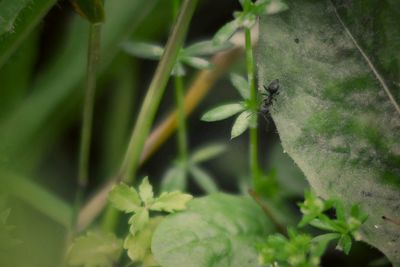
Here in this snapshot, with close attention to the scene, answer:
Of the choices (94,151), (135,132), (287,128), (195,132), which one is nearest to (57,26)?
(94,151)

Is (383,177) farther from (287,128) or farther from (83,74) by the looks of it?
(83,74)

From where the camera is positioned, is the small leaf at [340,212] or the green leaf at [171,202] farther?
the green leaf at [171,202]

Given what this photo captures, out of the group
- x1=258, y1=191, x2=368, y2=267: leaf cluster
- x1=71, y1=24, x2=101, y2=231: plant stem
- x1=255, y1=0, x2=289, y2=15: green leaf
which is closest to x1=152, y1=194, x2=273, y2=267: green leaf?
x1=258, y1=191, x2=368, y2=267: leaf cluster

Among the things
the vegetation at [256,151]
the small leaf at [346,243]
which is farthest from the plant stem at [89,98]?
the small leaf at [346,243]

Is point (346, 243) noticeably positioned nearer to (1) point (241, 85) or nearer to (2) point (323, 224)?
(2) point (323, 224)

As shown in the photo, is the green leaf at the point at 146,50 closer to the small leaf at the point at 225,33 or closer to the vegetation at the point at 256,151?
the vegetation at the point at 256,151

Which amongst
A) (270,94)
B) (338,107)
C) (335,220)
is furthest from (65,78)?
(335,220)

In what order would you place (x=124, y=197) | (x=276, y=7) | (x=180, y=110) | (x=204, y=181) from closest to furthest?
(x=276, y=7), (x=124, y=197), (x=180, y=110), (x=204, y=181)
